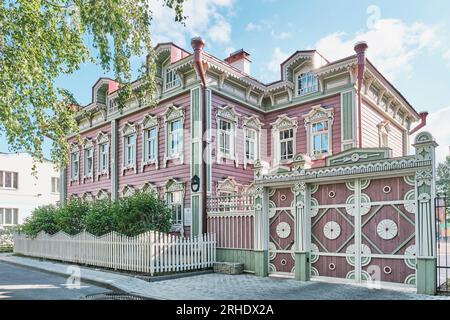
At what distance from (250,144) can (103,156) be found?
29.0ft

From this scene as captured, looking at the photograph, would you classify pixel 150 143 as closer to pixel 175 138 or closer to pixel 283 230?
pixel 175 138

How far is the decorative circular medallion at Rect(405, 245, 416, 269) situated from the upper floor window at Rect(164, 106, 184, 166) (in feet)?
30.4

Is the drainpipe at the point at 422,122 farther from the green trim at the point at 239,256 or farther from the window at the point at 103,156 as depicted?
the window at the point at 103,156

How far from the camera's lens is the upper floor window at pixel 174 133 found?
1575cm

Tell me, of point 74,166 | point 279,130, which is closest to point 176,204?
point 279,130

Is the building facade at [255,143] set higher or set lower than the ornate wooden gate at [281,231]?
higher

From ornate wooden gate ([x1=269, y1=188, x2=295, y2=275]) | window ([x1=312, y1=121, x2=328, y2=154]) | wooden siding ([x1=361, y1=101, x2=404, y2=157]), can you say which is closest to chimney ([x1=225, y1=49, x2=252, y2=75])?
window ([x1=312, y1=121, x2=328, y2=154])

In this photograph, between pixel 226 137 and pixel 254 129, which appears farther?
pixel 254 129

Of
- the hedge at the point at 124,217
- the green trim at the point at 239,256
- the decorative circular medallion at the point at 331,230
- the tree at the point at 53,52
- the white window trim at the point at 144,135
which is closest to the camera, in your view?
the tree at the point at 53,52

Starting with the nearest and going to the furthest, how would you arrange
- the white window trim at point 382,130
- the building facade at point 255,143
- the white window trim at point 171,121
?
the building facade at point 255,143
the white window trim at point 171,121
the white window trim at point 382,130

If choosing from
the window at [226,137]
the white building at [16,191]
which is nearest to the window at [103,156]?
the window at [226,137]

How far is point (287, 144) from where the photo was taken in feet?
56.0

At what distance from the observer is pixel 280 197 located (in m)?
11.4

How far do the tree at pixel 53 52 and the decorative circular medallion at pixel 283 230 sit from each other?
5694 mm
